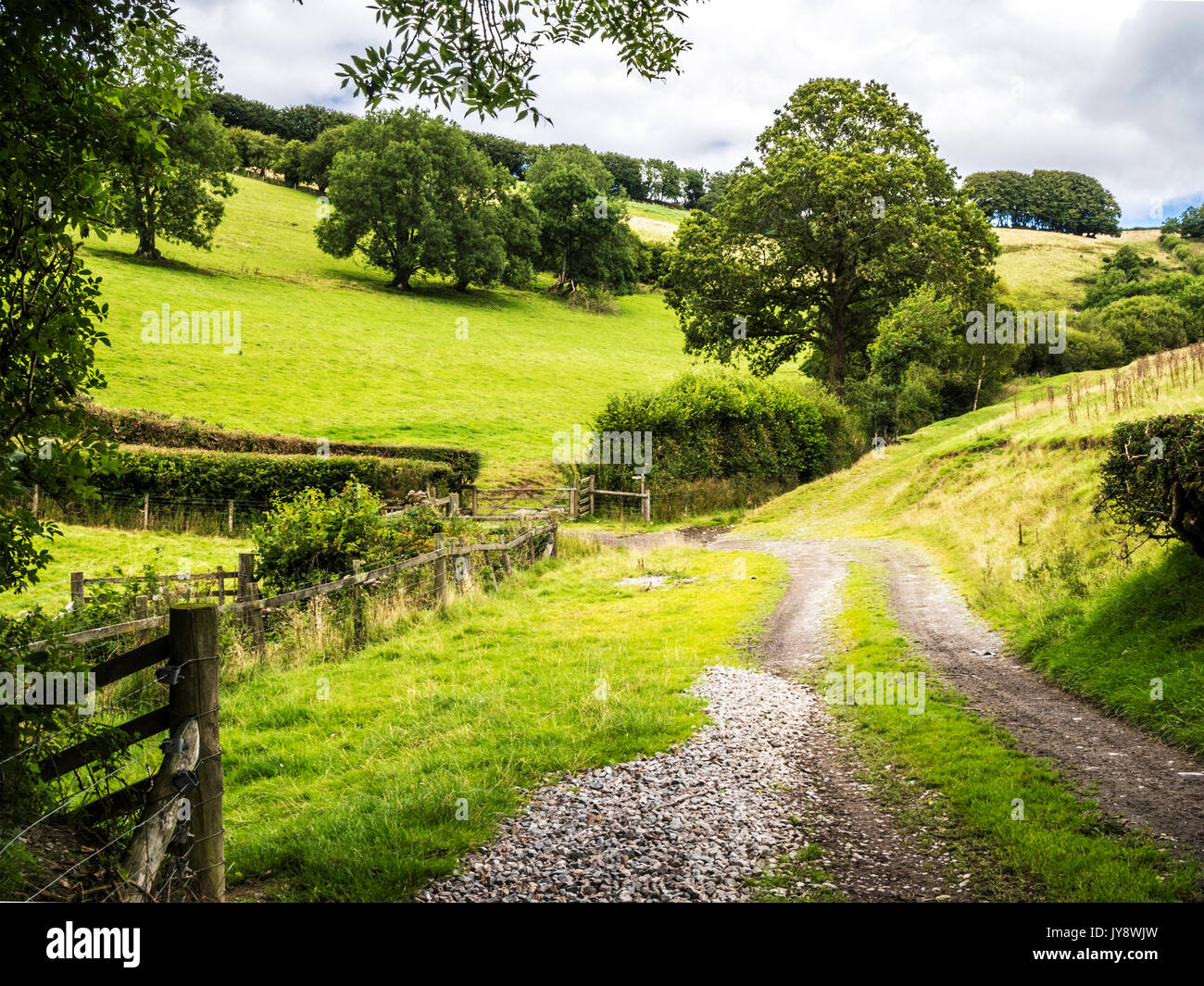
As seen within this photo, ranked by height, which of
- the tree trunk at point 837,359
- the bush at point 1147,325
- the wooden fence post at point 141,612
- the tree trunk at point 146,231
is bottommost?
the wooden fence post at point 141,612

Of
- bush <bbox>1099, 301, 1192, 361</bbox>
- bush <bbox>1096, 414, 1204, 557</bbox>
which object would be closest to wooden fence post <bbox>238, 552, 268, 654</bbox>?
bush <bbox>1096, 414, 1204, 557</bbox>

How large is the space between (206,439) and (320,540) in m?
17.5

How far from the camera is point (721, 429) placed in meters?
36.4

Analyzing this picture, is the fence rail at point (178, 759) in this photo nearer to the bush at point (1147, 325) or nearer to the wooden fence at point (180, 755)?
the wooden fence at point (180, 755)

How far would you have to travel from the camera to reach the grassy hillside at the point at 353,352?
38.9 meters

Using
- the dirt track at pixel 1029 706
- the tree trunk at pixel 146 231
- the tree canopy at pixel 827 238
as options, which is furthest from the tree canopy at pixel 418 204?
the dirt track at pixel 1029 706

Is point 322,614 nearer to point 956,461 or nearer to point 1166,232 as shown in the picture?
point 956,461

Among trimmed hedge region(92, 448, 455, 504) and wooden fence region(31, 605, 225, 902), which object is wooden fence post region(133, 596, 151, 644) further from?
trimmed hedge region(92, 448, 455, 504)

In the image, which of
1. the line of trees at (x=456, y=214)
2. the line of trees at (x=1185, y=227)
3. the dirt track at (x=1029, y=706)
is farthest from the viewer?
the line of trees at (x=1185, y=227)

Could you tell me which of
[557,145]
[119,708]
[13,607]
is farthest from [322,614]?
[557,145]

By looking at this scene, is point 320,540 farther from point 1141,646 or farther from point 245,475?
point 245,475

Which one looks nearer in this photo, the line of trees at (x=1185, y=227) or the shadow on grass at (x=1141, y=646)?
the shadow on grass at (x=1141, y=646)

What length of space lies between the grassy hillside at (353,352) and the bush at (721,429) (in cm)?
672

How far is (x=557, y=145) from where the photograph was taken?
316 feet
